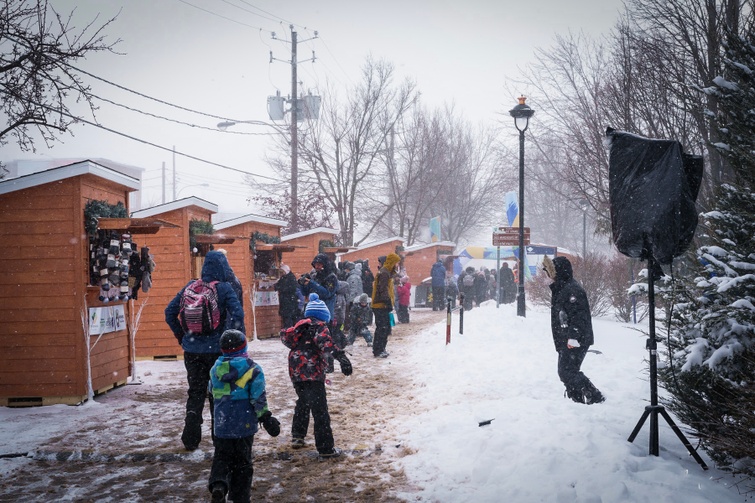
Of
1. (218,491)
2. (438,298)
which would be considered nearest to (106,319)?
(218,491)

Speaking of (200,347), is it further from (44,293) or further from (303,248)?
(303,248)

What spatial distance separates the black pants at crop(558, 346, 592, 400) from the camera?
6.98 m

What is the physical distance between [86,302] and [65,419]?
6.03 feet

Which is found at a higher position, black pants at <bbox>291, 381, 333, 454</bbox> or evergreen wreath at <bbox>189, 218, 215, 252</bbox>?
evergreen wreath at <bbox>189, 218, 215, 252</bbox>

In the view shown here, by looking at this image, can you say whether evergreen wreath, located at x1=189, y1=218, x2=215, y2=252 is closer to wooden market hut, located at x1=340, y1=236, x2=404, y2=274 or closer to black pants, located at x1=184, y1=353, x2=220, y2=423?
black pants, located at x1=184, y1=353, x2=220, y2=423

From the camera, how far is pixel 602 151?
13344mm

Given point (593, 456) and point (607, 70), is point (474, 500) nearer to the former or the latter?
point (593, 456)

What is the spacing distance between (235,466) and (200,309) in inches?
73.6

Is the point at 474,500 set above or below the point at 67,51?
Result: below

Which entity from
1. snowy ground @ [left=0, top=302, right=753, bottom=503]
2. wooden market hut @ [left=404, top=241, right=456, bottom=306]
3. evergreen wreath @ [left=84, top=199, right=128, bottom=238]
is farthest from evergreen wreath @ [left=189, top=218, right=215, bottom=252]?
wooden market hut @ [left=404, top=241, right=456, bottom=306]

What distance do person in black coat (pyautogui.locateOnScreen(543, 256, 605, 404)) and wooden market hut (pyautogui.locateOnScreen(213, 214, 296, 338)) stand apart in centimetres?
962

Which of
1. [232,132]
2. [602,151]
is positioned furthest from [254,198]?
[602,151]

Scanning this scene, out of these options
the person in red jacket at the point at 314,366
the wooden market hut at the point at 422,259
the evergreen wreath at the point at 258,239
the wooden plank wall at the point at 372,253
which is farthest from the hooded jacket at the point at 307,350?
the wooden market hut at the point at 422,259

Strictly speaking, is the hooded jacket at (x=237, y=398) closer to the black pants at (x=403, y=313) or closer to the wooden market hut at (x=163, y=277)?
the wooden market hut at (x=163, y=277)
